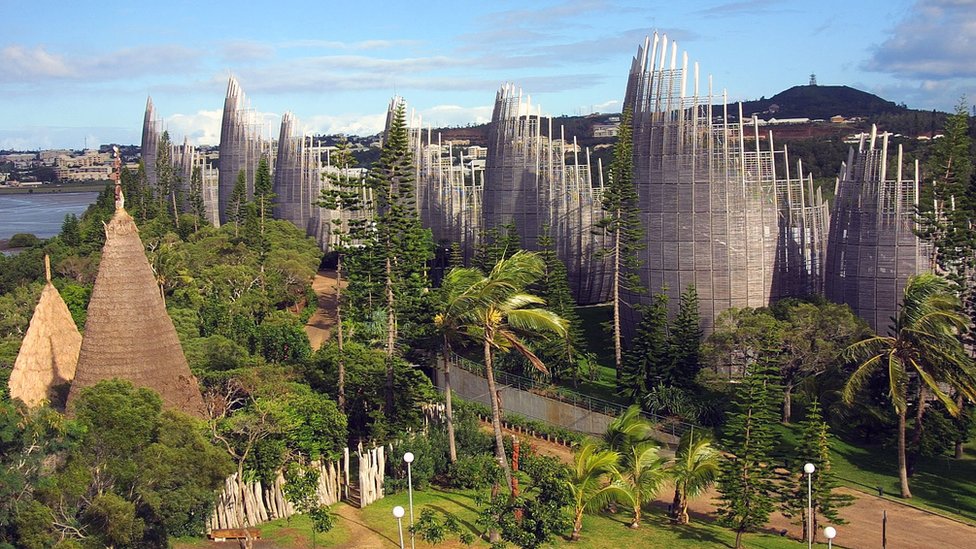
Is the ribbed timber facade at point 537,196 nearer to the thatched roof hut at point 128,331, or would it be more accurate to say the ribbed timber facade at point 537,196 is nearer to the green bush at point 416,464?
the green bush at point 416,464

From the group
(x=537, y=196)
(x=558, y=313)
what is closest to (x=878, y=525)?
(x=558, y=313)

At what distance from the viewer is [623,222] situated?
2683 centimetres

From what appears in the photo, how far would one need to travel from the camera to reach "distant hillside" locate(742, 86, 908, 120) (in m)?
105

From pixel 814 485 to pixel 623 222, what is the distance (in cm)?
1154

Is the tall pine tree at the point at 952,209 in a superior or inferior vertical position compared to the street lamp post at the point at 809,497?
superior

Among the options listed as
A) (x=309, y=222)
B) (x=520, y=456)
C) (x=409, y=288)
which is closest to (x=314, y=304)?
(x=309, y=222)

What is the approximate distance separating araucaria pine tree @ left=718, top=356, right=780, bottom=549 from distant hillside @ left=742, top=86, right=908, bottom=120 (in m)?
89.2

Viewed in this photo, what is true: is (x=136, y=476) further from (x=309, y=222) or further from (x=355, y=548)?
(x=309, y=222)

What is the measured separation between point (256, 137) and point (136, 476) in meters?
41.8

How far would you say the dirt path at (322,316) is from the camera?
31302 millimetres

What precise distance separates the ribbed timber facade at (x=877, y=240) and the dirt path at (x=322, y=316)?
519 inches

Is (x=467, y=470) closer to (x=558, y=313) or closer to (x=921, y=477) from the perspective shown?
(x=921, y=477)

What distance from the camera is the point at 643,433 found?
1825cm

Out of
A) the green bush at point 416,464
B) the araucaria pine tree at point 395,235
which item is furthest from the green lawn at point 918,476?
the araucaria pine tree at point 395,235
